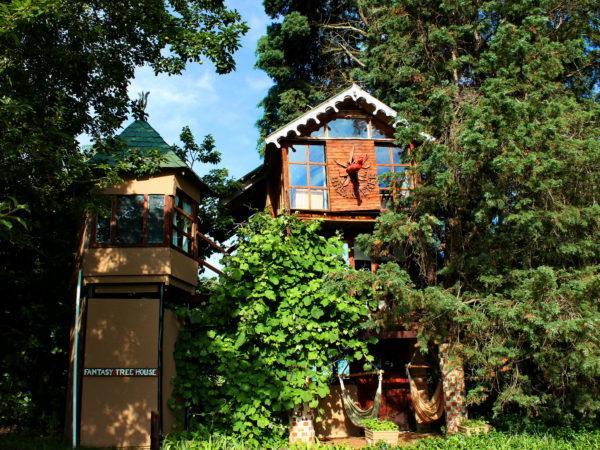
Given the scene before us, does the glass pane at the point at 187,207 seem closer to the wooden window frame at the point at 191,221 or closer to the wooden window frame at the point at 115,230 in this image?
the wooden window frame at the point at 191,221

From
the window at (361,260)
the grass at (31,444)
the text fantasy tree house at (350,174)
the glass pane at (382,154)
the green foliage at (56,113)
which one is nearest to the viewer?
the green foliage at (56,113)

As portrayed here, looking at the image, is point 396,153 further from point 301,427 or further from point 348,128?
point 301,427

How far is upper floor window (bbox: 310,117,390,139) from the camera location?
1617 cm

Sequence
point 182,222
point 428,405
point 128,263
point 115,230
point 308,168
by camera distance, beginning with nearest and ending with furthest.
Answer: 1. point 428,405
2. point 128,263
3. point 115,230
4. point 182,222
5. point 308,168

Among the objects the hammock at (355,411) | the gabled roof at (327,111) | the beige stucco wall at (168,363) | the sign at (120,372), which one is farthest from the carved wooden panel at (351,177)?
the sign at (120,372)

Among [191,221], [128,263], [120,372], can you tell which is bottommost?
[120,372]

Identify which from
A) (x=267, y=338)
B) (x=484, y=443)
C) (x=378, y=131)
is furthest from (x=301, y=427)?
(x=378, y=131)

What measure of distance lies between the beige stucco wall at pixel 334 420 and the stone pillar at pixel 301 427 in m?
0.99

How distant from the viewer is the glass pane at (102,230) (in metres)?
13.6

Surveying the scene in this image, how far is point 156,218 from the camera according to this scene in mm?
13766

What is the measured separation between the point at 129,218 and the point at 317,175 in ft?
17.5

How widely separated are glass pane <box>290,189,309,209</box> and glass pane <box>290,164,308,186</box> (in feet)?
0.79

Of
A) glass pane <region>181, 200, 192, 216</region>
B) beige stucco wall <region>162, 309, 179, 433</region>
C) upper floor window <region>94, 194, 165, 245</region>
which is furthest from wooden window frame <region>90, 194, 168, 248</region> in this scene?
beige stucco wall <region>162, 309, 179, 433</region>

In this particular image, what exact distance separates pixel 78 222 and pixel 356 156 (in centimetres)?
802
